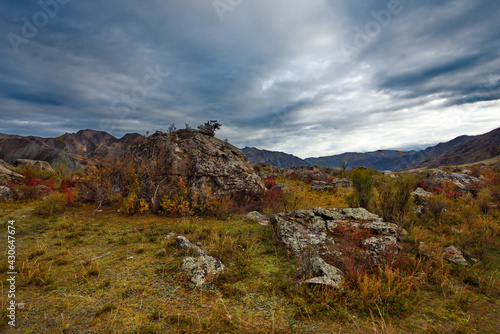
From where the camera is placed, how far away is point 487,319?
11.2ft

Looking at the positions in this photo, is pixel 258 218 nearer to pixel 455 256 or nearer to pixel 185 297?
pixel 185 297

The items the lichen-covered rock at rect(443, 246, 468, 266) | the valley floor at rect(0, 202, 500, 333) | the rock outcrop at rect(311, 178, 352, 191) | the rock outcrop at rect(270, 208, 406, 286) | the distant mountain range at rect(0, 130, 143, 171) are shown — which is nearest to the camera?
the valley floor at rect(0, 202, 500, 333)

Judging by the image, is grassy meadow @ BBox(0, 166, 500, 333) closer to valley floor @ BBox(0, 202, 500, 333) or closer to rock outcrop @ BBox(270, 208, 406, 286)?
valley floor @ BBox(0, 202, 500, 333)

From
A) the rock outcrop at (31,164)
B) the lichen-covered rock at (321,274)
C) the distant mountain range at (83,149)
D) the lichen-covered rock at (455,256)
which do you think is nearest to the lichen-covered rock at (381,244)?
the lichen-covered rock at (455,256)

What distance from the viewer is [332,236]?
21.0ft

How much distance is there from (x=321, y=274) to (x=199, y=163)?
8.60 metres

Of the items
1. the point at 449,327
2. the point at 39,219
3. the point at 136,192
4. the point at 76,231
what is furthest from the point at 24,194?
the point at 449,327

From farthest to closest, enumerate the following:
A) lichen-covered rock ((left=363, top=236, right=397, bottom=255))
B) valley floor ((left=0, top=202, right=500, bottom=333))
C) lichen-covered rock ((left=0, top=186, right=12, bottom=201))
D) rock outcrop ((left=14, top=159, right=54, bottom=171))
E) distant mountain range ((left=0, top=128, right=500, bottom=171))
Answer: distant mountain range ((left=0, top=128, right=500, bottom=171)) → rock outcrop ((left=14, top=159, right=54, bottom=171)) → lichen-covered rock ((left=0, top=186, right=12, bottom=201)) → lichen-covered rock ((left=363, top=236, right=397, bottom=255)) → valley floor ((left=0, top=202, right=500, bottom=333))

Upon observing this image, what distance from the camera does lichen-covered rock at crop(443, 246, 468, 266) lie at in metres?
5.18

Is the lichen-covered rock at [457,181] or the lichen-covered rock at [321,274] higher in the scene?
the lichen-covered rock at [457,181]

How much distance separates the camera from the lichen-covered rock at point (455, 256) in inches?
204

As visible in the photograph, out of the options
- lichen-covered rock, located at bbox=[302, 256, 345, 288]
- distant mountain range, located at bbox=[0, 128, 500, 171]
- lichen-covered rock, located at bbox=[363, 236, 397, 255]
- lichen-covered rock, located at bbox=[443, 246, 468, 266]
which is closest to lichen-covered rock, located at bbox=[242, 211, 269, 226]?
lichen-covered rock, located at bbox=[363, 236, 397, 255]

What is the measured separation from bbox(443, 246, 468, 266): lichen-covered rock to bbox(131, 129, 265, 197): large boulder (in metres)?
8.66

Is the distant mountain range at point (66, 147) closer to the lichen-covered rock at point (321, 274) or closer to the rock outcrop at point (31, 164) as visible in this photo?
the rock outcrop at point (31, 164)
